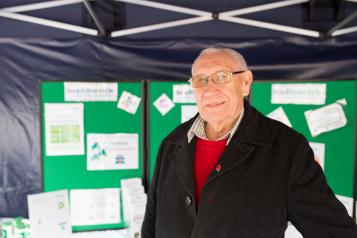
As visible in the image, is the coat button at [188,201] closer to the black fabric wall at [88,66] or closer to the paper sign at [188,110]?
the paper sign at [188,110]

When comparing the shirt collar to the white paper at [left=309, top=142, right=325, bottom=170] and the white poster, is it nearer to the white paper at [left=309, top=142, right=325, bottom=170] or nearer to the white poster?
the white poster

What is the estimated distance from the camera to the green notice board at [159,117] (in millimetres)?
1896

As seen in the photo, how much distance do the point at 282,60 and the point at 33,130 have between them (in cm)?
167

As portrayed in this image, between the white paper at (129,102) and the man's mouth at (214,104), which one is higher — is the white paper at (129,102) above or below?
above

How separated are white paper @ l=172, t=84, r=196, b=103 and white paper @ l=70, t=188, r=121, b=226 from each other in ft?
2.19

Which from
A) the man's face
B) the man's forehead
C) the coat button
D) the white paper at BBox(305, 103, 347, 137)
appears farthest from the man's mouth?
the white paper at BBox(305, 103, 347, 137)

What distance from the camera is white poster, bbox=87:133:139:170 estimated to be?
1.87 metres

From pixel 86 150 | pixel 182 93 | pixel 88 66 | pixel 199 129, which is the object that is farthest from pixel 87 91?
pixel 199 129

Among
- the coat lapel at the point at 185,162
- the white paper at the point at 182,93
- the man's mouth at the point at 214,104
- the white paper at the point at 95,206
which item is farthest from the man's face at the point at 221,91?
the white paper at the point at 95,206

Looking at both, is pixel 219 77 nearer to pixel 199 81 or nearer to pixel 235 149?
pixel 199 81

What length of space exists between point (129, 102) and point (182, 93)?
326 mm

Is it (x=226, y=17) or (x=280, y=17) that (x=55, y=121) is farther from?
(x=280, y=17)

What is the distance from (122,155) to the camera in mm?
1900

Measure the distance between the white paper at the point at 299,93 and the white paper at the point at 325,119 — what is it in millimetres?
52
